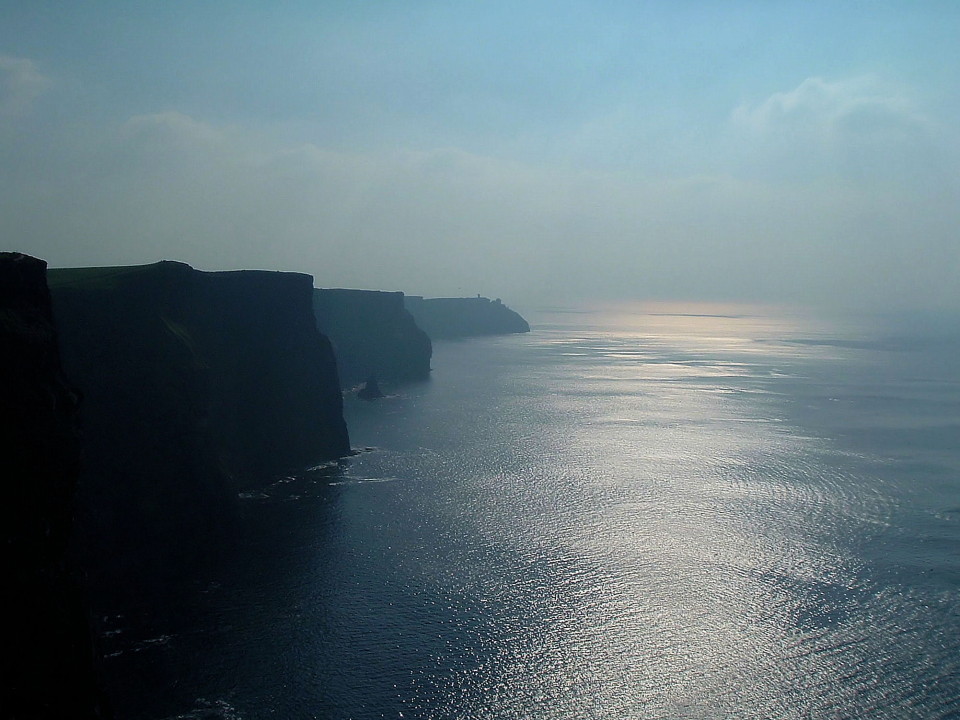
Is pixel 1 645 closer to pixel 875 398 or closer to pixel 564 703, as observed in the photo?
pixel 564 703

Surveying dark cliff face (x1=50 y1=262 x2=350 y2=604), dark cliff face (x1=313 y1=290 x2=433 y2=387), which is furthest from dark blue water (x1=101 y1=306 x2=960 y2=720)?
dark cliff face (x1=313 y1=290 x2=433 y2=387)

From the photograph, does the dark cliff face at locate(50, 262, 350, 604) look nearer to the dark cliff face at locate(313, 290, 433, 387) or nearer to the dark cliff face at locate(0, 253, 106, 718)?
the dark cliff face at locate(0, 253, 106, 718)

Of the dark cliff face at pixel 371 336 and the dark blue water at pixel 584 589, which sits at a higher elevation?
the dark cliff face at pixel 371 336

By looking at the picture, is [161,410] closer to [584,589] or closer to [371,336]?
[584,589]

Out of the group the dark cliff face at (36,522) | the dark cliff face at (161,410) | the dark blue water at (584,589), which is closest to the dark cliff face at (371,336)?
the dark blue water at (584,589)

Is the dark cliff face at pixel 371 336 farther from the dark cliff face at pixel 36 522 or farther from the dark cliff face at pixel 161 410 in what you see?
the dark cliff face at pixel 36 522

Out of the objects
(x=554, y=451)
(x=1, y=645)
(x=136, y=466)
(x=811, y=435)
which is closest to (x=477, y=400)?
(x=554, y=451)
